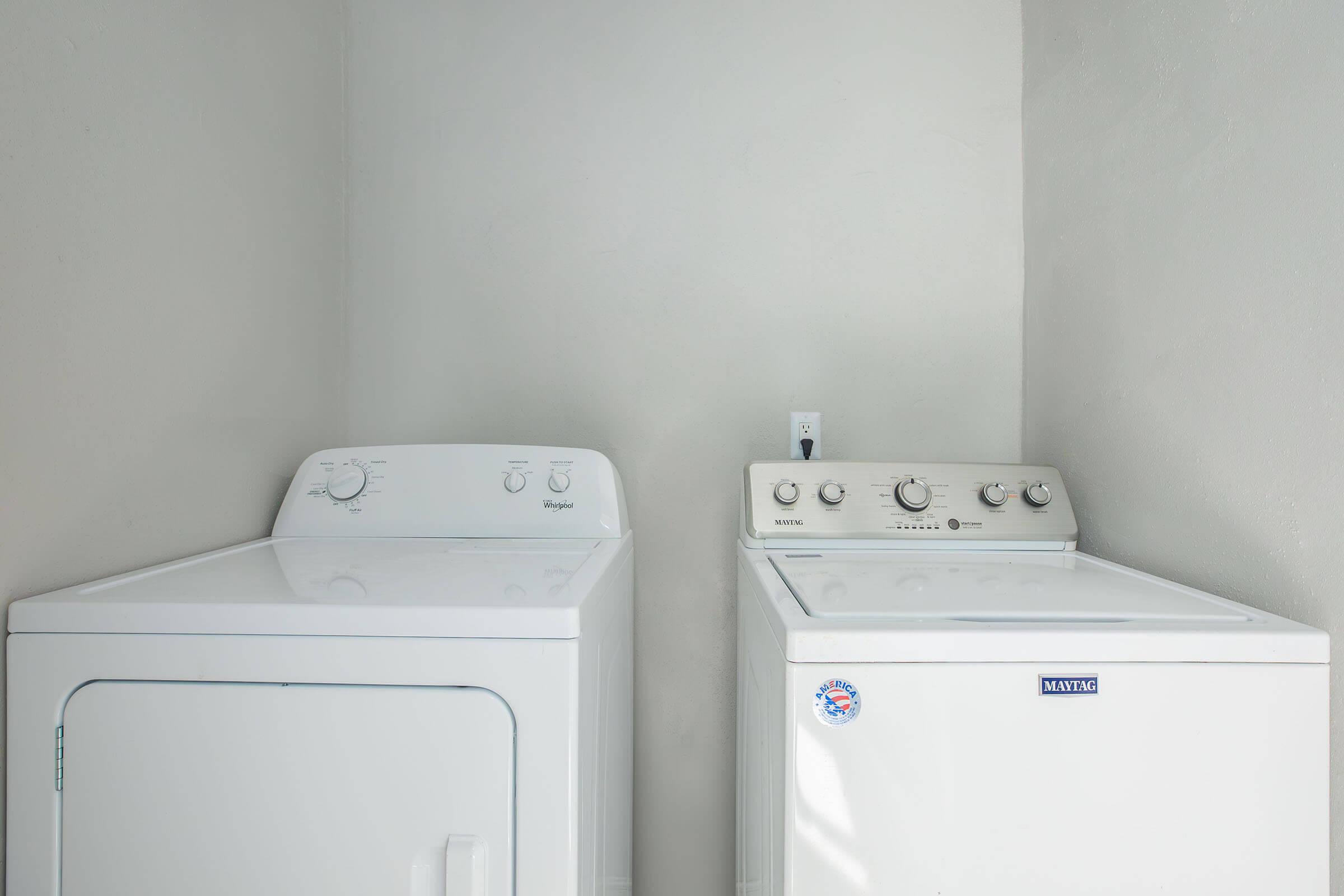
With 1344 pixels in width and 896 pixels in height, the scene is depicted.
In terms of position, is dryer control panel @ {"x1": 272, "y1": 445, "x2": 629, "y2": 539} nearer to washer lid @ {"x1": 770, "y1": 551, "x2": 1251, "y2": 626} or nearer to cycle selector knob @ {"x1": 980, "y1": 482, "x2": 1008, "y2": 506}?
washer lid @ {"x1": 770, "y1": 551, "x2": 1251, "y2": 626}

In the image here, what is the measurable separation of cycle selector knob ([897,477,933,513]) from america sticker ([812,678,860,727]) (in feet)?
2.11

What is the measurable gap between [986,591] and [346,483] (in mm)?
1125

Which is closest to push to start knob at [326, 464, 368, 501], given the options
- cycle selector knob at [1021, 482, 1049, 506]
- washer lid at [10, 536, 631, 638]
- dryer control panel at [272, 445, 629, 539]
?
dryer control panel at [272, 445, 629, 539]

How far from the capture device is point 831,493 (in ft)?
4.22

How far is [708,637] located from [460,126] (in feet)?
4.42

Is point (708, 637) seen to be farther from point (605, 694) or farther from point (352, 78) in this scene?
point (352, 78)

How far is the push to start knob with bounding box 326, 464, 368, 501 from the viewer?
1280 mm

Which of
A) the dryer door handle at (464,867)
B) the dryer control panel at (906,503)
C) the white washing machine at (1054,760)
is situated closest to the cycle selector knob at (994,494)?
the dryer control panel at (906,503)

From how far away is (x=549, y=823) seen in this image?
0.69 meters

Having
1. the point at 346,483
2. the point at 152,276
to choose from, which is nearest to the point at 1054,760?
the point at 346,483

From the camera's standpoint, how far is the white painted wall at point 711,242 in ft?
5.17

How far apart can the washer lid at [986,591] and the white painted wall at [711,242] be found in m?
0.46

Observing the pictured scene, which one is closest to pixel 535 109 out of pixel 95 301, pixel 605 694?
pixel 95 301

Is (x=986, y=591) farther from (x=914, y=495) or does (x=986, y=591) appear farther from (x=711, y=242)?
(x=711, y=242)
